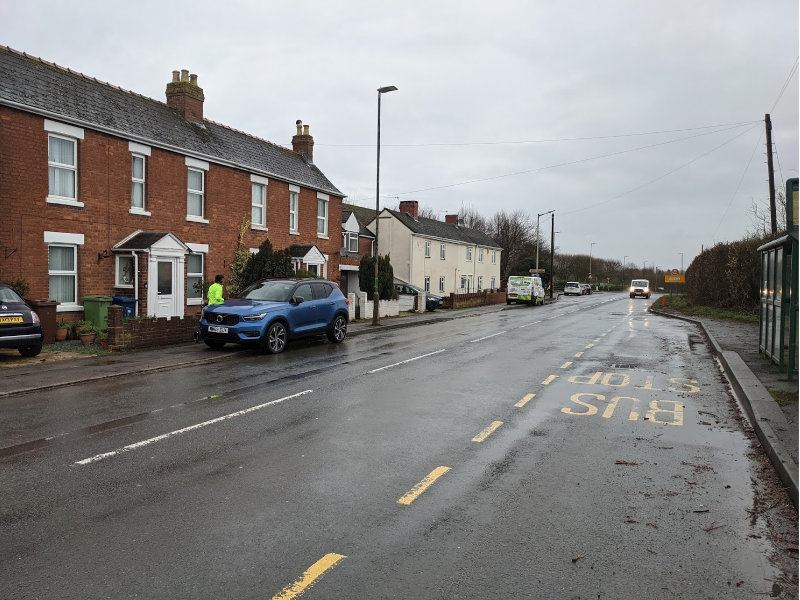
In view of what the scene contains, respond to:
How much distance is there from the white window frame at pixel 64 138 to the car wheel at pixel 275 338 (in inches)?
274

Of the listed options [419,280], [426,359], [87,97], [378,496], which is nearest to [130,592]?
[378,496]

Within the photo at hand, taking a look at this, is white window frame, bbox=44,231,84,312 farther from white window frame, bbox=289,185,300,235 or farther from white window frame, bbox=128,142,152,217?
white window frame, bbox=289,185,300,235

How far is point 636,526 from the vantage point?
4480mm

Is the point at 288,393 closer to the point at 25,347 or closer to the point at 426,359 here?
the point at 426,359

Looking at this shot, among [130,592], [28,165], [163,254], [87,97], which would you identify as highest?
[87,97]

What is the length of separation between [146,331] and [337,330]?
4975mm

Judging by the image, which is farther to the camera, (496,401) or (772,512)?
(496,401)

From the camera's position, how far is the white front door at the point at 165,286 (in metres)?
18.1

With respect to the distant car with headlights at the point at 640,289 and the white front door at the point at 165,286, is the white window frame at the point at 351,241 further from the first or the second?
the distant car with headlights at the point at 640,289

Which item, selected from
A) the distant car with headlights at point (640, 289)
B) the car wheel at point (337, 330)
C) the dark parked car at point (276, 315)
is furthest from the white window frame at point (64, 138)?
the distant car with headlights at point (640, 289)

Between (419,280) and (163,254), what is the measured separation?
29.0m

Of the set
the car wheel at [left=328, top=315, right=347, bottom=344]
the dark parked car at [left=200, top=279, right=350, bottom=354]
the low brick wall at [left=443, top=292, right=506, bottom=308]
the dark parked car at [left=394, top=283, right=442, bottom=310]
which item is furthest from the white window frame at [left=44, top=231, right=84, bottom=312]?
the low brick wall at [left=443, top=292, right=506, bottom=308]

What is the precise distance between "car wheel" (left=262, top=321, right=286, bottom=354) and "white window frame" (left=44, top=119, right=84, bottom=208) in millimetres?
6958

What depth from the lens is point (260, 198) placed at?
23.7 meters
